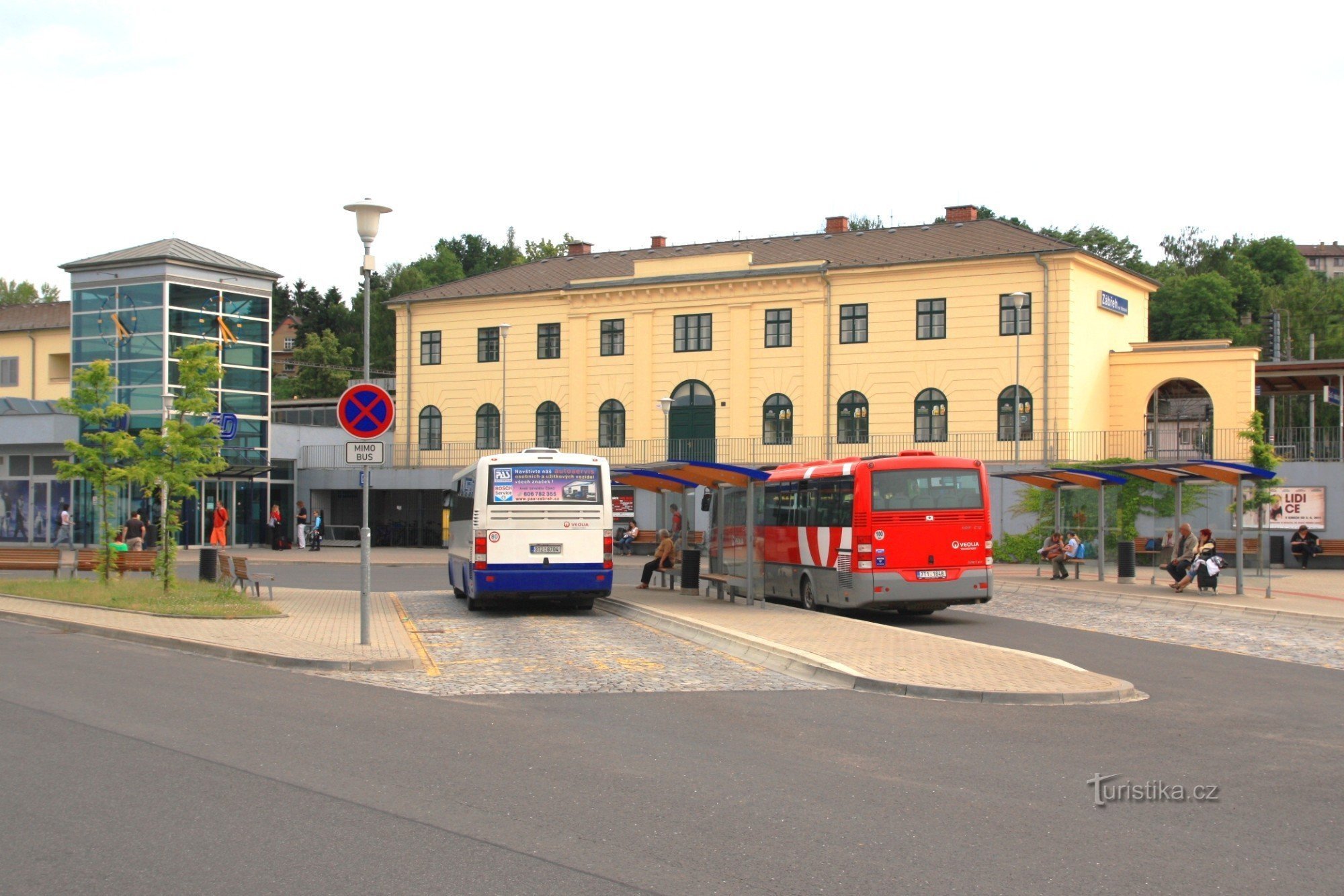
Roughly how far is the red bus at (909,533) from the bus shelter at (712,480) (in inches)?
55.0

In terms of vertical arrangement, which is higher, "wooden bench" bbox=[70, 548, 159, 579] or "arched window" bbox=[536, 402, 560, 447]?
"arched window" bbox=[536, 402, 560, 447]

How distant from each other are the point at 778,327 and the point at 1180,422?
1508 centimetres

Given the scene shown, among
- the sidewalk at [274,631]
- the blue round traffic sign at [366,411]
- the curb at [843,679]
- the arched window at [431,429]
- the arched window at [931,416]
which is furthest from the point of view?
the arched window at [431,429]

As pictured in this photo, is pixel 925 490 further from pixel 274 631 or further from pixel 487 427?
pixel 487 427

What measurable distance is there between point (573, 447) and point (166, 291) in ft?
53.7

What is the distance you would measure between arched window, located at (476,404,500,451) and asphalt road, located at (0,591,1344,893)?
138 ft

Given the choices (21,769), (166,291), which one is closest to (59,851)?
(21,769)

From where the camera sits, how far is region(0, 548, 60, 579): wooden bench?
92.5 feet

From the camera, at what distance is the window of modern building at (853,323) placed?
1922 inches

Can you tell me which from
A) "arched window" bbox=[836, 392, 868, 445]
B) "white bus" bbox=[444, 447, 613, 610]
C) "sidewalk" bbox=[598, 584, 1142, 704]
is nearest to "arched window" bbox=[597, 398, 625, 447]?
"arched window" bbox=[836, 392, 868, 445]

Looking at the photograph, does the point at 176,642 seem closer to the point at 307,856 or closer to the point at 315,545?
the point at 307,856

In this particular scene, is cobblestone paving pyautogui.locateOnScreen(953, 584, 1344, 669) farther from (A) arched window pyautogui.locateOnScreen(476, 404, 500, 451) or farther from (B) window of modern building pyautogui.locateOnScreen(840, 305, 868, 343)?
(A) arched window pyautogui.locateOnScreen(476, 404, 500, 451)

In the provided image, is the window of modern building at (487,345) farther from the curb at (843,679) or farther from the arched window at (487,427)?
the curb at (843,679)

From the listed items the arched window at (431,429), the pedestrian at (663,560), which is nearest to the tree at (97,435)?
the pedestrian at (663,560)
